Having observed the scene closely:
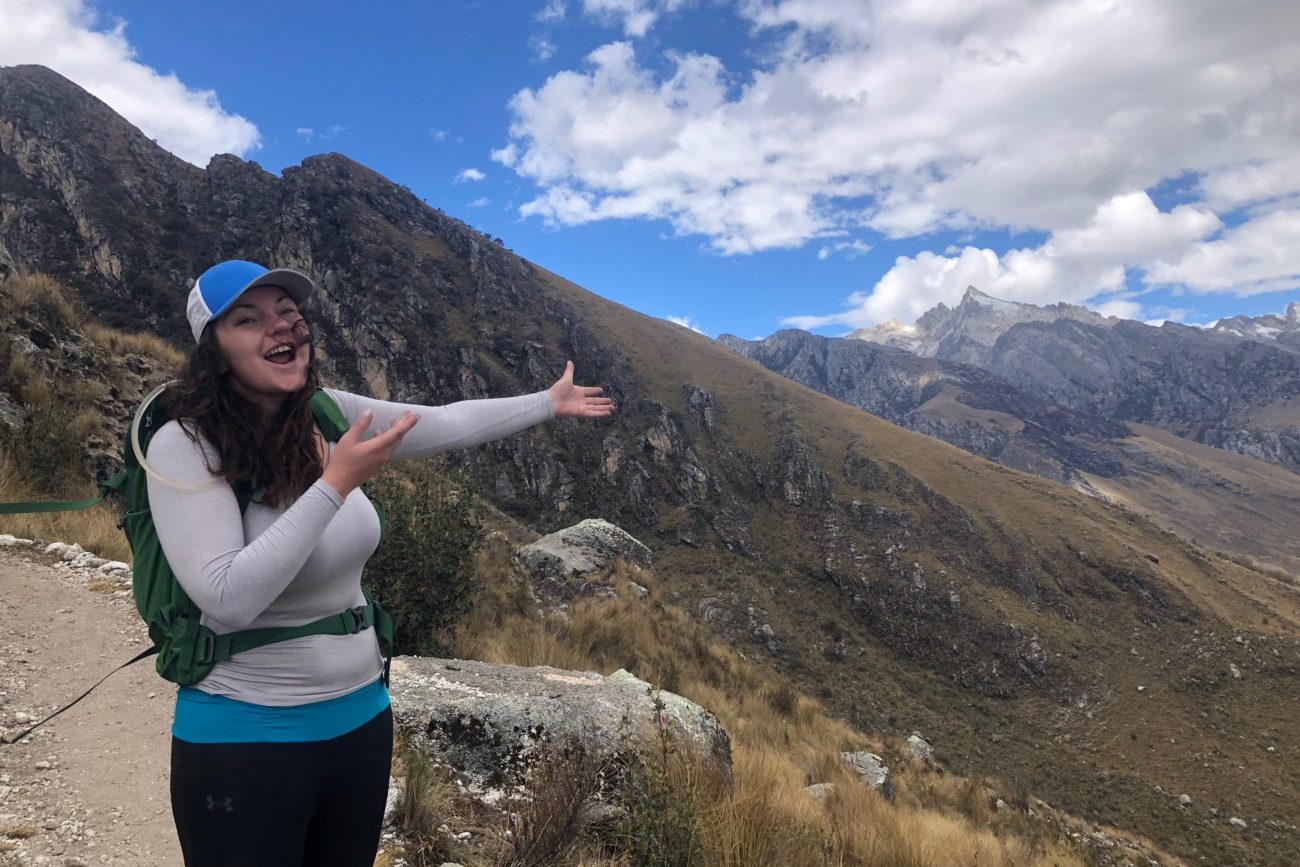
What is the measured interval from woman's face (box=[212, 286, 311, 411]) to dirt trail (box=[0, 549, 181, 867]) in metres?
2.93

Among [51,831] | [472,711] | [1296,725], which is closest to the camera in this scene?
[51,831]

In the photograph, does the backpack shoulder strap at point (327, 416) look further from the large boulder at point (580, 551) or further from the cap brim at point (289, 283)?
the large boulder at point (580, 551)

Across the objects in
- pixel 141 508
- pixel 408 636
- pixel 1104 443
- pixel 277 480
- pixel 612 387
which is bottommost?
pixel 408 636

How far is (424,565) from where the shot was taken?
7703mm

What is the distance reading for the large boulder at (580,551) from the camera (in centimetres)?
1474

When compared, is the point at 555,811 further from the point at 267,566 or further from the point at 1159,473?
the point at 1159,473

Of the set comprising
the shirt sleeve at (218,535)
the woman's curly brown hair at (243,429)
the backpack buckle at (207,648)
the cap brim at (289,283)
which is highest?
the cap brim at (289,283)

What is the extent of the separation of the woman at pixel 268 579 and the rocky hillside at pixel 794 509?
29.3 m

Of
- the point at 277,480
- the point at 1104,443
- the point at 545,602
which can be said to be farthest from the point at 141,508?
the point at 1104,443

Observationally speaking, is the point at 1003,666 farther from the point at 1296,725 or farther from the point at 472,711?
the point at 472,711

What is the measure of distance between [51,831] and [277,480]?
10.7ft

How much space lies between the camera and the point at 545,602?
12.8 m

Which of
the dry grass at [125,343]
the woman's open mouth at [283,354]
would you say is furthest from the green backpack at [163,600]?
the dry grass at [125,343]

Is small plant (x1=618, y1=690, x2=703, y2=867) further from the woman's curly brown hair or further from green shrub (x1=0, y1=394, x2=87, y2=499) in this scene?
green shrub (x1=0, y1=394, x2=87, y2=499)
